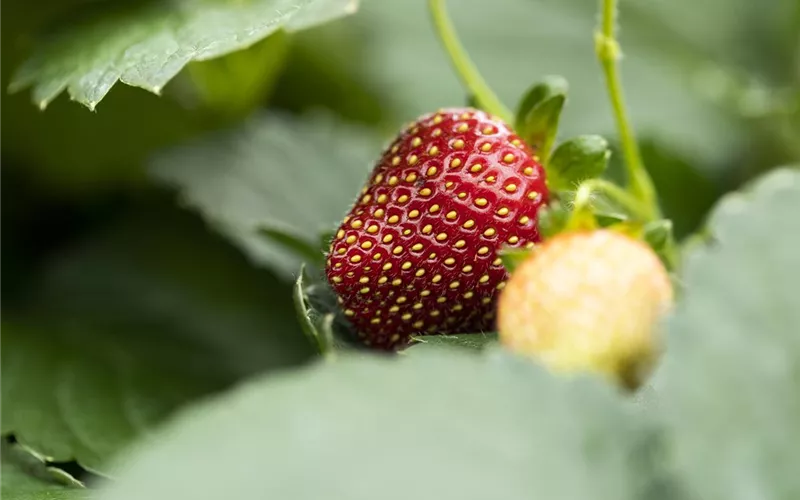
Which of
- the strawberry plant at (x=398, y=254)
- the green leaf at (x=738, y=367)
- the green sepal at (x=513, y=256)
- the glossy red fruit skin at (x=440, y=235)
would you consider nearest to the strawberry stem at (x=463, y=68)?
the strawberry plant at (x=398, y=254)

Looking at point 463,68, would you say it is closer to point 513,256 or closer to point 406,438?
point 513,256

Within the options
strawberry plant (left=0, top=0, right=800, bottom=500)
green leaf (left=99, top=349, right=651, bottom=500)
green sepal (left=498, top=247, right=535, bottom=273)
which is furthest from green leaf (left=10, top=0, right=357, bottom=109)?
green leaf (left=99, top=349, right=651, bottom=500)

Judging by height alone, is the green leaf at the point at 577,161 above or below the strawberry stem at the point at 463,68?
below

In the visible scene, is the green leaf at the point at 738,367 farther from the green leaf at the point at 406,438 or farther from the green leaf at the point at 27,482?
the green leaf at the point at 27,482

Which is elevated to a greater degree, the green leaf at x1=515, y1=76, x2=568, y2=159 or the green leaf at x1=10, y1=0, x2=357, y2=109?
the green leaf at x1=10, y1=0, x2=357, y2=109

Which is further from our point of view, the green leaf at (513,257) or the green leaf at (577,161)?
the green leaf at (577,161)

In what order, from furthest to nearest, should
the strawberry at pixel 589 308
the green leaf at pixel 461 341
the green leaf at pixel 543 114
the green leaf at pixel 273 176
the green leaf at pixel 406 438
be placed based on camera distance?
the green leaf at pixel 273 176 < the green leaf at pixel 543 114 < the green leaf at pixel 461 341 < the strawberry at pixel 589 308 < the green leaf at pixel 406 438

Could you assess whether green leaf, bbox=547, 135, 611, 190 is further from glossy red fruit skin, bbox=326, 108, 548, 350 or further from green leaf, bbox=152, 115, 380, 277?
green leaf, bbox=152, 115, 380, 277
